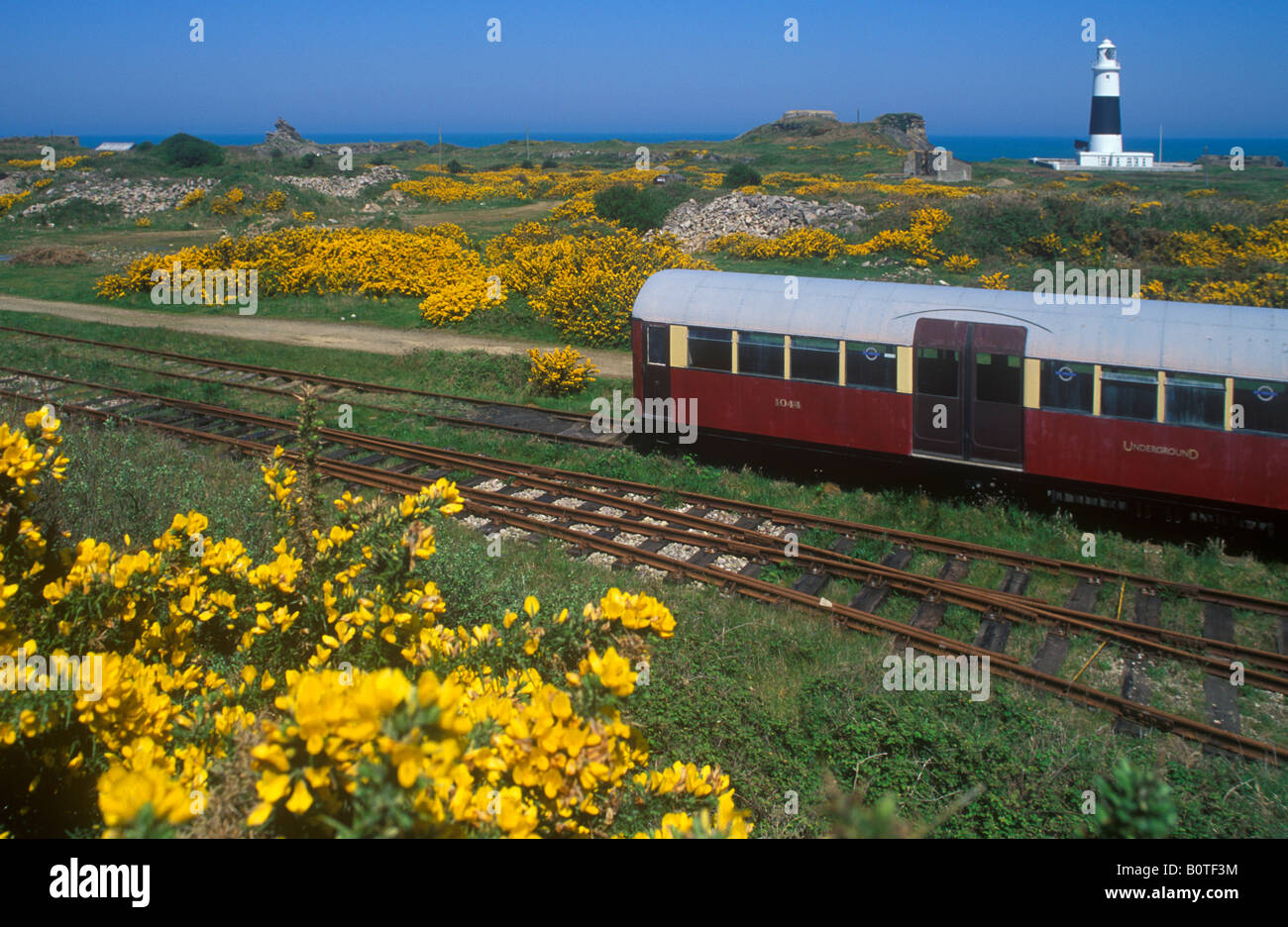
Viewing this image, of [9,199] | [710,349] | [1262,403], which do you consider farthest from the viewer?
[9,199]

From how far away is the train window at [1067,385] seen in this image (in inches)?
483

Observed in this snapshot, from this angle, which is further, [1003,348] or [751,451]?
[751,451]

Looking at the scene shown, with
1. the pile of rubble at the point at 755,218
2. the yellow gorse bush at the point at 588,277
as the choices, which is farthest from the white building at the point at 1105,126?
the yellow gorse bush at the point at 588,277

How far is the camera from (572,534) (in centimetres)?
1239

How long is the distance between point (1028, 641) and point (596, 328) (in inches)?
638

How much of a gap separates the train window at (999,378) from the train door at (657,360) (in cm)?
492

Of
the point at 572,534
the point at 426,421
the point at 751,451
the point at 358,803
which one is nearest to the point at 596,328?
the point at 426,421

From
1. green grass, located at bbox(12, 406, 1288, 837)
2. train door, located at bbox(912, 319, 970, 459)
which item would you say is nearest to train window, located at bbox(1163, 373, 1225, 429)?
train door, located at bbox(912, 319, 970, 459)

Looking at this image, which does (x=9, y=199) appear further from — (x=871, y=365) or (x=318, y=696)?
(x=318, y=696)

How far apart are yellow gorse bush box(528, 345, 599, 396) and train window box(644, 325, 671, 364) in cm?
444

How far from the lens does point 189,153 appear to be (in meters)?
66.1

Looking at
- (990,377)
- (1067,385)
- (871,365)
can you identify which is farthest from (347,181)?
(1067,385)

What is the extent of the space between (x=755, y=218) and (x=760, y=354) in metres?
25.4
